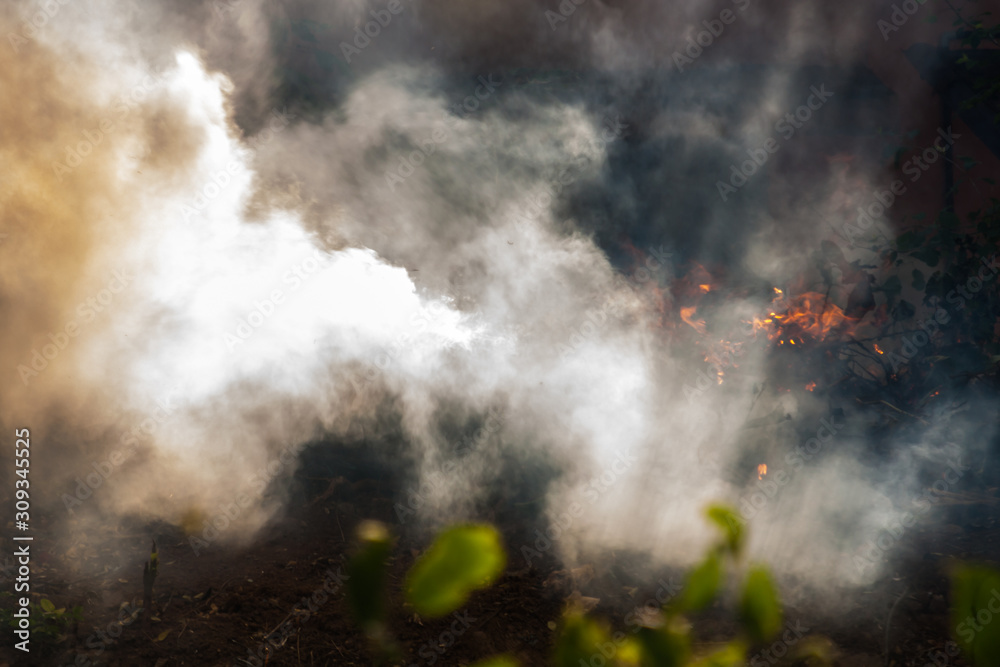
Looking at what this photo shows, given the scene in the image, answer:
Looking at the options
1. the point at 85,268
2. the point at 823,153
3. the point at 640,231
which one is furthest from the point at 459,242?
the point at 823,153

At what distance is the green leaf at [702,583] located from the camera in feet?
1.86

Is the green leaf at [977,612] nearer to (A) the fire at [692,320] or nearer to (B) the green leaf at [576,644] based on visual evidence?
(B) the green leaf at [576,644]

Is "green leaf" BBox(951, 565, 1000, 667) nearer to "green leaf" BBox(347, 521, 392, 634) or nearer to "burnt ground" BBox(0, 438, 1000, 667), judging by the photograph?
"green leaf" BBox(347, 521, 392, 634)

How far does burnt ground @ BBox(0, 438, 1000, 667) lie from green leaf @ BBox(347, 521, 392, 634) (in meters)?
3.81

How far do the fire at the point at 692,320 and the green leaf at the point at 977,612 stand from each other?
6499 mm

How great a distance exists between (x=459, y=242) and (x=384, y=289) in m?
1.05

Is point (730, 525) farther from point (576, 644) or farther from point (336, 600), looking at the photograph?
point (336, 600)

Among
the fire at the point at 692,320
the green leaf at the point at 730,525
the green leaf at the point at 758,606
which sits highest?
the fire at the point at 692,320

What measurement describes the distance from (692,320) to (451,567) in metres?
6.81

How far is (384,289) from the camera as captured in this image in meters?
5.95

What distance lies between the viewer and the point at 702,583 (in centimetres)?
57

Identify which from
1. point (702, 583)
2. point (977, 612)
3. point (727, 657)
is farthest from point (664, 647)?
point (977, 612)

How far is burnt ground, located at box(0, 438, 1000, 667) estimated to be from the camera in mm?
3814

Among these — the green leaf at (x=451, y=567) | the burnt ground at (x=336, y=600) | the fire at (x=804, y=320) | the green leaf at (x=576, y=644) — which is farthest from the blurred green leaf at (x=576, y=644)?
the fire at (x=804, y=320)
